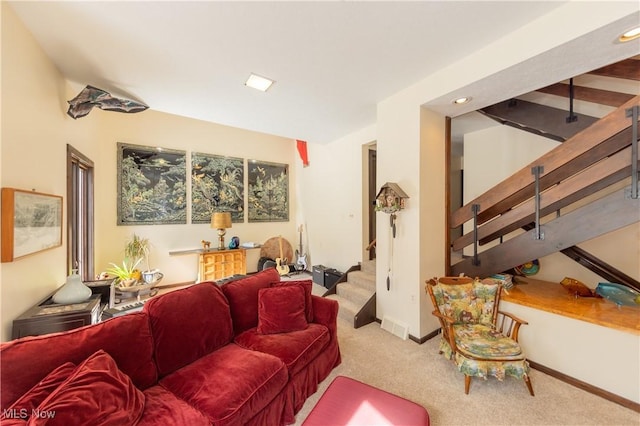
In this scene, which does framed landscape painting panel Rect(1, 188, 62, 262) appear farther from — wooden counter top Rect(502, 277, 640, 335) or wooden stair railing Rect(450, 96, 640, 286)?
wooden counter top Rect(502, 277, 640, 335)

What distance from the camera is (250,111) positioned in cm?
339

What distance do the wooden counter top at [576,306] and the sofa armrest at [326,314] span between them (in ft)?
5.90

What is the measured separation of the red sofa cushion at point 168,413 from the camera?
4.26 ft

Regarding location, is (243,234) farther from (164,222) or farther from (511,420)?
(511,420)

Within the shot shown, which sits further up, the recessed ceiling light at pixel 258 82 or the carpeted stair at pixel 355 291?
the recessed ceiling light at pixel 258 82

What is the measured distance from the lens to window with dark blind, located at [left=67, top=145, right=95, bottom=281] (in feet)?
10.4

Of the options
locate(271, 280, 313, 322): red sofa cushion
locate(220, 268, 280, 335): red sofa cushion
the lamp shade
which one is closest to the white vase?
locate(220, 268, 280, 335): red sofa cushion

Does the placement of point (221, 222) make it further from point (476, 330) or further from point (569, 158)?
point (569, 158)

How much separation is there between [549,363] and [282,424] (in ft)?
8.02

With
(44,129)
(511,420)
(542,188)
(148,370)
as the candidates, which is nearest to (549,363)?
(511,420)

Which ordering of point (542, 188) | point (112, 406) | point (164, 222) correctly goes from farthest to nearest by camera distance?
point (164, 222)
point (542, 188)
point (112, 406)

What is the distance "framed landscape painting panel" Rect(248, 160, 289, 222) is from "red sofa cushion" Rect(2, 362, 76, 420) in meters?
4.72

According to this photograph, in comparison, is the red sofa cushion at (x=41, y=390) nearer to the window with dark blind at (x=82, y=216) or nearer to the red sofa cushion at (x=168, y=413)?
the red sofa cushion at (x=168, y=413)

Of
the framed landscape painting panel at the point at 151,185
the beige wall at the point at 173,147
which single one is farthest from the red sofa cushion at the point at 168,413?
the framed landscape painting panel at the point at 151,185
